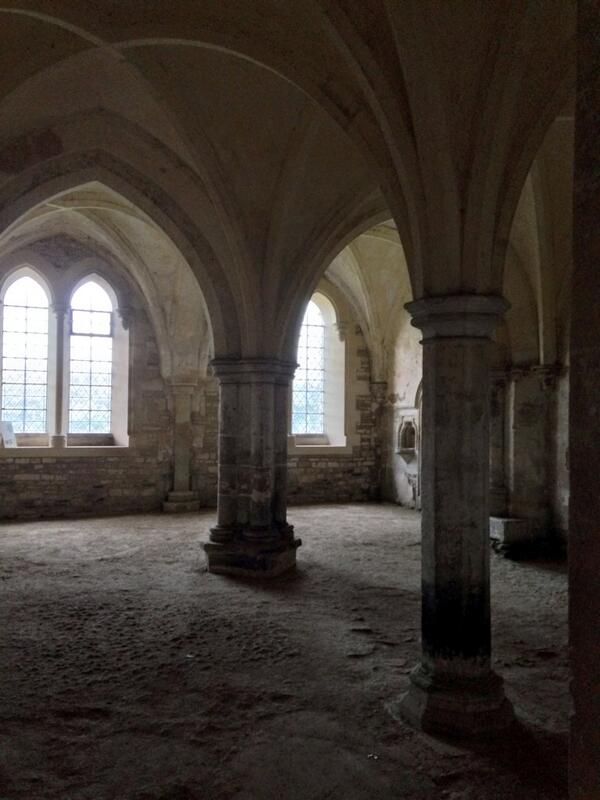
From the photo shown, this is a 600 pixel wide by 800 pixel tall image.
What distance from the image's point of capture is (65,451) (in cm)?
1248

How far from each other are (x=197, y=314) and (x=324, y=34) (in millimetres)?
9137

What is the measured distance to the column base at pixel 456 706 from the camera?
3.82 meters

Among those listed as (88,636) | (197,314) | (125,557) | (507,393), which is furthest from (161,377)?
(88,636)

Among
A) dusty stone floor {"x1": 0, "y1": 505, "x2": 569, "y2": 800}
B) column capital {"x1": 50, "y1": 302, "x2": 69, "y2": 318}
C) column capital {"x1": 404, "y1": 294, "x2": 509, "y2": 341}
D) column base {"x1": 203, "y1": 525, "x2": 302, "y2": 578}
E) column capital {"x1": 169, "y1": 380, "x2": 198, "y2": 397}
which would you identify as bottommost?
dusty stone floor {"x1": 0, "y1": 505, "x2": 569, "y2": 800}

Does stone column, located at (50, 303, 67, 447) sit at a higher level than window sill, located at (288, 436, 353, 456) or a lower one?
higher

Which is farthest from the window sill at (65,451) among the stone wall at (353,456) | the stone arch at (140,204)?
the stone arch at (140,204)

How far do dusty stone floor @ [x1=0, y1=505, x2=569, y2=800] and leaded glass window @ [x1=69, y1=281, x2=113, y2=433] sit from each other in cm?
504

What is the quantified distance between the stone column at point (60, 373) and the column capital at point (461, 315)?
10008 mm

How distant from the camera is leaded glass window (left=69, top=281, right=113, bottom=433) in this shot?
42.9 feet

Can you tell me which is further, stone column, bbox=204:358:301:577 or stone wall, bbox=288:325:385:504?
stone wall, bbox=288:325:385:504

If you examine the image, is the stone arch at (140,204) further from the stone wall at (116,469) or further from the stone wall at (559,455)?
the stone wall at (116,469)

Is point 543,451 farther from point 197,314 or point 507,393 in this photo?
point 197,314

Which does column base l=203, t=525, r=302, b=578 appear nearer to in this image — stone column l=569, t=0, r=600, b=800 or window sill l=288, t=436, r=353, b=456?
window sill l=288, t=436, r=353, b=456

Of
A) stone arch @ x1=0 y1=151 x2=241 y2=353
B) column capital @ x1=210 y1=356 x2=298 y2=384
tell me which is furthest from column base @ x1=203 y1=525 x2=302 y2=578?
stone arch @ x1=0 y1=151 x2=241 y2=353
